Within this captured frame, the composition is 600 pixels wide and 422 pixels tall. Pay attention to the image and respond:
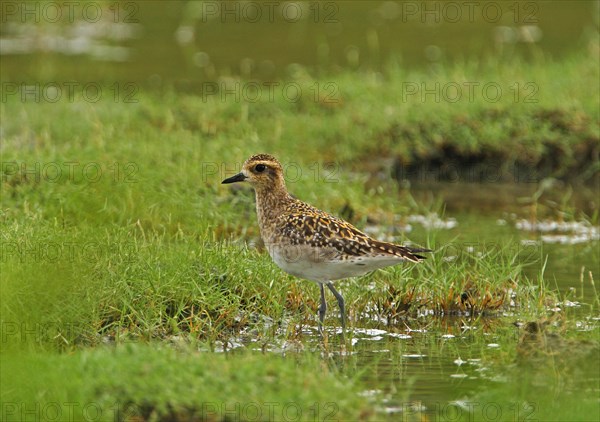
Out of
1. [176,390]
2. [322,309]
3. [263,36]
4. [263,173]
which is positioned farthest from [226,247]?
[263,36]

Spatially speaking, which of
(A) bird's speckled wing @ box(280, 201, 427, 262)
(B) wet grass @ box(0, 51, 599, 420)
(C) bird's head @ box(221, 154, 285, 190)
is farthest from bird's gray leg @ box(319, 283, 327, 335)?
(C) bird's head @ box(221, 154, 285, 190)

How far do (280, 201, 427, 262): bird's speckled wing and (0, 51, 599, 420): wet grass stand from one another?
1.72 ft

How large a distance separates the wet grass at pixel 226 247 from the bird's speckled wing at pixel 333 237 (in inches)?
20.7

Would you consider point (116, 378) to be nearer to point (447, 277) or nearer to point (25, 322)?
point (25, 322)

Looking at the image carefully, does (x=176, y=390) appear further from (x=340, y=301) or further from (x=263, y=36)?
(x=263, y=36)

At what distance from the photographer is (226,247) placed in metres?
10.7

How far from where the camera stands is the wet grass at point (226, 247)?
7.97 meters

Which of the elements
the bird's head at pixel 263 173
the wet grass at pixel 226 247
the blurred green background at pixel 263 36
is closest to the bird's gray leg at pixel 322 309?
the wet grass at pixel 226 247

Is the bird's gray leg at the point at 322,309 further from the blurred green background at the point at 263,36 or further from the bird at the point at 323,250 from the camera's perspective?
the blurred green background at the point at 263,36

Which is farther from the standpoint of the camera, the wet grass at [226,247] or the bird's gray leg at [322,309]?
the bird's gray leg at [322,309]

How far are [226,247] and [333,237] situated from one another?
1098mm

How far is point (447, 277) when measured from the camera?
10961 mm

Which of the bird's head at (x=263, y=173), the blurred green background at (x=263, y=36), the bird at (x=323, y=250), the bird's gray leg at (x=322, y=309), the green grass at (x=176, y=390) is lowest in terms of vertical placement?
the green grass at (x=176, y=390)

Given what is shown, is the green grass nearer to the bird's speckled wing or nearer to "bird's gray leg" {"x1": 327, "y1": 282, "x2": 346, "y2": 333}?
the bird's speckled wing
